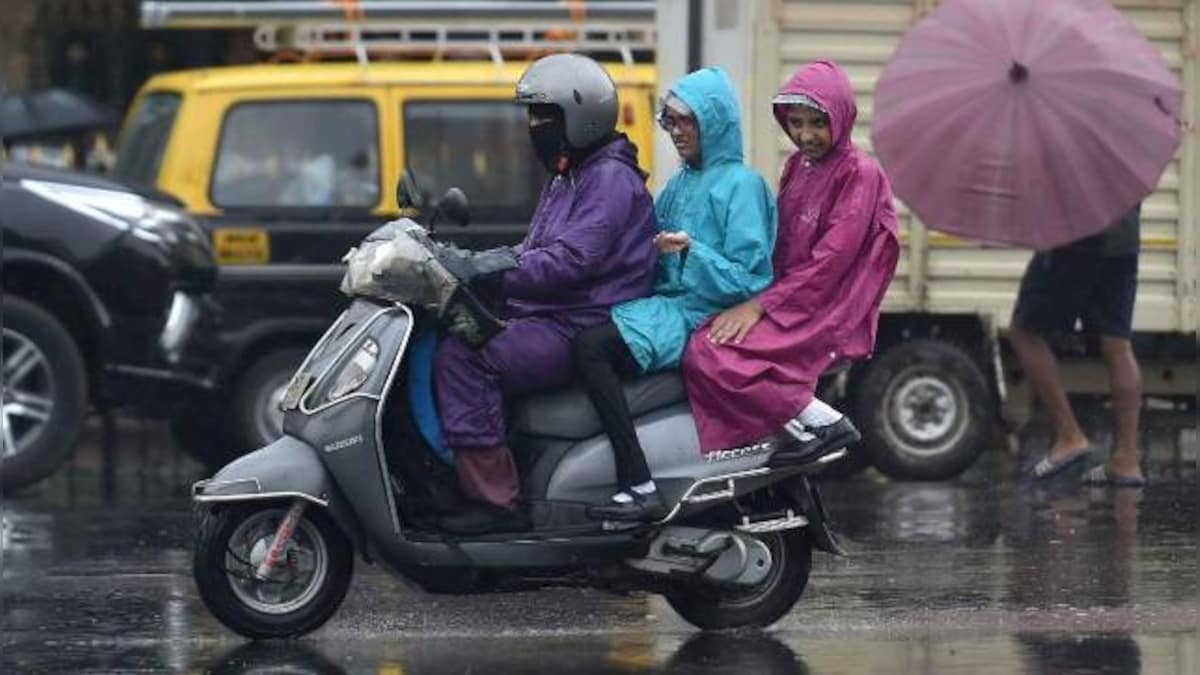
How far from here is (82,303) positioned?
41.9 ft

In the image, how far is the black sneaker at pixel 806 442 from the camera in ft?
27.4

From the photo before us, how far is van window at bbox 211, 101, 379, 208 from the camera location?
14258 millimetres

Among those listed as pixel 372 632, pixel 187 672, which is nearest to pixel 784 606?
pixel 372 632

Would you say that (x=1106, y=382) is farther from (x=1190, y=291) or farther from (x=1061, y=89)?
(x=1061, y=89)

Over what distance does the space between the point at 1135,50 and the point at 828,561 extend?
9.28 feet

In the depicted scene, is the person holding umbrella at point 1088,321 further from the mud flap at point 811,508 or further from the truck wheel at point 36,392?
the mud flap at point 811,508

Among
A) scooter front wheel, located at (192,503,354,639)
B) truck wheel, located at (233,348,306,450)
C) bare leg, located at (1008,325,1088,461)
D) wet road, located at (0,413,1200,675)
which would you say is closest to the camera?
wet road, located at (0,413,1200,675)

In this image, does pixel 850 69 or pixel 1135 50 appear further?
pixel 850 69

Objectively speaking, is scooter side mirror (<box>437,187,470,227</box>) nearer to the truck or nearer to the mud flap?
the mud flap

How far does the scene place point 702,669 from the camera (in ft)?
26.0

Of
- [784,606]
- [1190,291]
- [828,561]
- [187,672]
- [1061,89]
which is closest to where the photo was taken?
[187,672]

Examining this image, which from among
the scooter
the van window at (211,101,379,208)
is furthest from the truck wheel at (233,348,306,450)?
the scooter

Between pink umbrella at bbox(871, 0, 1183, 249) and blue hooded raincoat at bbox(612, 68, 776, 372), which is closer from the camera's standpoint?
blue hooded raincoat at bbox(612, 68, 776, 372)

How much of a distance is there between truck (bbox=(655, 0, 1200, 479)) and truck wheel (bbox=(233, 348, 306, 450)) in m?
2.18
